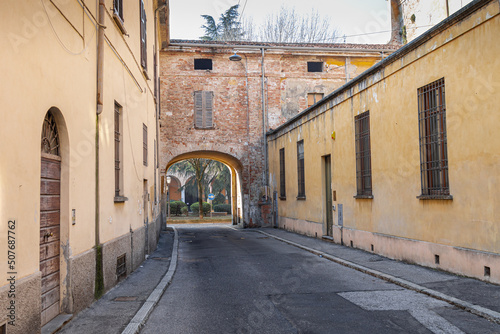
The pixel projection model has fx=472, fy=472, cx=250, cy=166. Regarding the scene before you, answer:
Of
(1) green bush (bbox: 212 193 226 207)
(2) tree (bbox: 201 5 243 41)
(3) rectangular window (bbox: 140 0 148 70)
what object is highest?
(2) tree (bbox: 201 5 243 41)

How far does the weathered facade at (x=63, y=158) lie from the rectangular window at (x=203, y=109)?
41.2 feet

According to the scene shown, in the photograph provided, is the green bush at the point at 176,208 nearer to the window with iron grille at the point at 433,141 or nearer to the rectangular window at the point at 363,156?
the rectangular window at the point at 363,156

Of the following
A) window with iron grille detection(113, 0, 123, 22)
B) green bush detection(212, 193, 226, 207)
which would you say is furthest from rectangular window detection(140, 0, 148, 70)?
green bush detection(212, 193, 226, 207)

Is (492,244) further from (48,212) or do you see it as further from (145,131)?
(145,131)

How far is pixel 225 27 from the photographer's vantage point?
3878 cm

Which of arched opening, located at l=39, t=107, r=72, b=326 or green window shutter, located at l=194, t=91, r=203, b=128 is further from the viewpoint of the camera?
green window shutter, located at l=194, t=91, r=203, b=128

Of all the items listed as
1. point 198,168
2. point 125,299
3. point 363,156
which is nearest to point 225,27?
point 198,168

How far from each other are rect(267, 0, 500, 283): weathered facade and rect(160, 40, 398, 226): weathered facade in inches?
324

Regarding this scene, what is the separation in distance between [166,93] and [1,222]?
63.0 feet

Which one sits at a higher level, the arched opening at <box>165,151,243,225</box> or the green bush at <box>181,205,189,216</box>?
the arched opening at <box>165,151,243,225</box>

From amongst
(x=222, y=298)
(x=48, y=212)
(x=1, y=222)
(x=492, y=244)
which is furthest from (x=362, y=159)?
(x=1, y=222)

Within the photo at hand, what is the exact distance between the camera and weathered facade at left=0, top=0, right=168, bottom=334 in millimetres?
4250

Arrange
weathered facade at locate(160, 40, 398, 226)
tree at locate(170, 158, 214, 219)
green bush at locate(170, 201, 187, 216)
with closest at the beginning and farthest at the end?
weathered facade at locate(160, 40, 398, 226), tree at locate(170, 158, 214, 219), green bush at locate(170, 201, 187, 216)

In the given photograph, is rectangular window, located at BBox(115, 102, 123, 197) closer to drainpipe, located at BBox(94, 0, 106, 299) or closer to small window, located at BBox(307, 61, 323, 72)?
drainpipe, located at BBox(94, 0, 106, 299)
